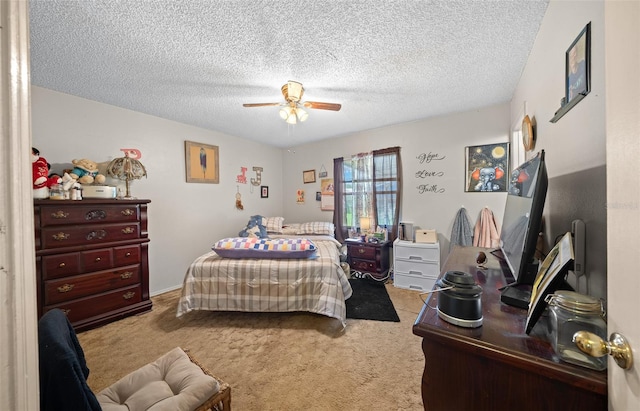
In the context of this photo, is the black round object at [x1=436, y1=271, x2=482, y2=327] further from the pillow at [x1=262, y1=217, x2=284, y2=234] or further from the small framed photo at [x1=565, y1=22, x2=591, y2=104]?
the pillow at [x1=262, y1=217, x2=284, y2=234]

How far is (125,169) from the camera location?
2.57 metres

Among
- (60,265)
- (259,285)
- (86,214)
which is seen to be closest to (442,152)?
(259,285)

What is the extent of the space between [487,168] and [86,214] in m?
4.46

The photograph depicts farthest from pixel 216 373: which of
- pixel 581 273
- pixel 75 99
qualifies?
pixel 75 99

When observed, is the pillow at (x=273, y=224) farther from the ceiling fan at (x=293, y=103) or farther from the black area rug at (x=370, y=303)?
the ceiling fan at (x=293, y=103)

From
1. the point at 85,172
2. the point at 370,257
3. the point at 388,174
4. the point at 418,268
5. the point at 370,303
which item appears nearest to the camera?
the point at 85,172

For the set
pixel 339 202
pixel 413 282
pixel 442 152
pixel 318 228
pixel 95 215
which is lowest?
pixel 413 282

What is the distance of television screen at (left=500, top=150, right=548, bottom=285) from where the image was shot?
81 cm

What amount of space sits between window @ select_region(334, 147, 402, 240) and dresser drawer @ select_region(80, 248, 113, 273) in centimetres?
300

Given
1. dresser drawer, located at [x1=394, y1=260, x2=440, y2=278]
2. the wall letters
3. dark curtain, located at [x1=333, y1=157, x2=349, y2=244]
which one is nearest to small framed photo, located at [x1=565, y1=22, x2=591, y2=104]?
the wall letters

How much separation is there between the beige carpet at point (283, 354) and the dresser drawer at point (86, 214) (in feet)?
3.44

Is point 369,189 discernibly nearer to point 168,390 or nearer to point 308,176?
point 308,176

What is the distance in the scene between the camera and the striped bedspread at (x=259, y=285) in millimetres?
2262

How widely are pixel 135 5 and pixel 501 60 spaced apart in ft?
8.54
